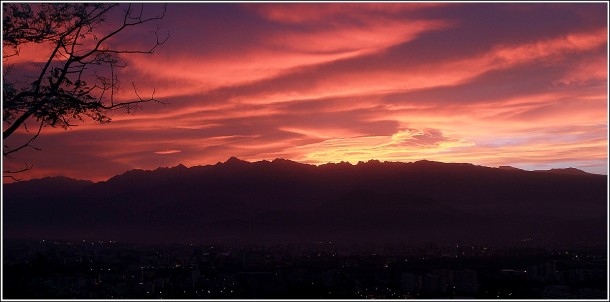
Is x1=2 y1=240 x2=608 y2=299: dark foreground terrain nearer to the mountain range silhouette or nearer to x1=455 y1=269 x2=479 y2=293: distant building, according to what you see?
x1=455 y1=269 x2=479 y2=293: distant building

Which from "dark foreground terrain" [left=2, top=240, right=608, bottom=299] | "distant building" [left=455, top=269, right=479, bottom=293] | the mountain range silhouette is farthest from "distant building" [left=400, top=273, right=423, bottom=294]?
the mountain range silhouette

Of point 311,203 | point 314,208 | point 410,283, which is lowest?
point 410,283

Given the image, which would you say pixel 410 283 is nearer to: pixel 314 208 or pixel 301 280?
pixel 301 280

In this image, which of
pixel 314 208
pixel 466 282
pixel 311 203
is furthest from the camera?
pixel 311 203

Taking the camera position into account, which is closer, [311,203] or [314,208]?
[314,208]

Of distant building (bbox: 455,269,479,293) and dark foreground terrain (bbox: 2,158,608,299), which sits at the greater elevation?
dark foreground terrain (bbox: 2,158,608,299)

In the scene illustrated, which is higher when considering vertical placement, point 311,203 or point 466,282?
point 311,203

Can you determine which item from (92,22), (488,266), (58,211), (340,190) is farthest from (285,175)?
(92,22)

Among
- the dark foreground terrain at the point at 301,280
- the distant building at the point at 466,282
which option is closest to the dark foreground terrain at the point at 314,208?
the dark foreground terrain at the point at 301,280

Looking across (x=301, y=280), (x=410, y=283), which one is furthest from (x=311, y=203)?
(x=410, y=283)
